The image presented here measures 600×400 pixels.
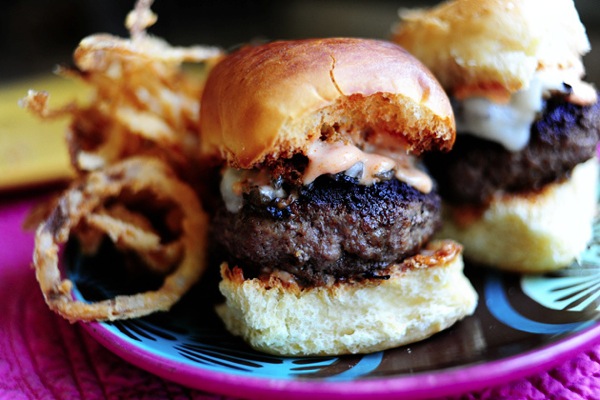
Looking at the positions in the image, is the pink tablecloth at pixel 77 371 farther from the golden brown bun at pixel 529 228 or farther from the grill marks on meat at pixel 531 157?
the grill marks on meat at pixel 531 157

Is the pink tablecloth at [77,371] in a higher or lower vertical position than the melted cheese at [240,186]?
lower

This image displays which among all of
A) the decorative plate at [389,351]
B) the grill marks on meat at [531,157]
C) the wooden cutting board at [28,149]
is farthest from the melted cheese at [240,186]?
the wooden cutting board at [28,149]

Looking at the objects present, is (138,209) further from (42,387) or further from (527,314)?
(527,314)

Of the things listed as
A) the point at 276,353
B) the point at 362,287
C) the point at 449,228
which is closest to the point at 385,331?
the point at 362,287

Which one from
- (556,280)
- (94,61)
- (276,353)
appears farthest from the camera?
(94,61)

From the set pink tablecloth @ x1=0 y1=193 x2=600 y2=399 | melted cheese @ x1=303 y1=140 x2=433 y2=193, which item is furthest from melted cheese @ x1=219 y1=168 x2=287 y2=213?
pink tablecloth @ x1=0 y1=193 x2=600 y2=399

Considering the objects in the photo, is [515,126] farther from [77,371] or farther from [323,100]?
[77,371]
